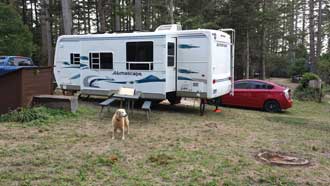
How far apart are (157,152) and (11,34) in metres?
16.3

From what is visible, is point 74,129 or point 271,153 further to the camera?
point 74,129

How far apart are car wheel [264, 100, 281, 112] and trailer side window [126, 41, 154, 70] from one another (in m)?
5.07

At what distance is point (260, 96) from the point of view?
512 inches

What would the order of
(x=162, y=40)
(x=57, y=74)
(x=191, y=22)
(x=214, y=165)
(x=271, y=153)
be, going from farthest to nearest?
(x=191, y=22) → (x=57, y=74) → (x=162, y=40) → (x=271, y=153) → (x=214, y=165)

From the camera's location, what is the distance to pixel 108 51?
11039 millimetres

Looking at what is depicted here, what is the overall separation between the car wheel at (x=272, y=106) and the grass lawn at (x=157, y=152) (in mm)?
3213

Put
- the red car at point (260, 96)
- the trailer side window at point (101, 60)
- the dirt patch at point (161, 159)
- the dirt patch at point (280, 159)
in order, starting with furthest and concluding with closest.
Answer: the red car at point (260, 96) → the trailer side window at point (101, 60) → the dirt patch at point (280, 159) → the dirt patch at point (161, 159)

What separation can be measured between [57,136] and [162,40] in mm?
4356

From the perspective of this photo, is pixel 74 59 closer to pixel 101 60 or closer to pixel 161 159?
pixel 101 60

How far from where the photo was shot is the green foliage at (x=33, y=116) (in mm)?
8117

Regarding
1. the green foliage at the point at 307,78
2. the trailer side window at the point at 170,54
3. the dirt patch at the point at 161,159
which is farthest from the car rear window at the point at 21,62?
the green foliage at the point at 307,78

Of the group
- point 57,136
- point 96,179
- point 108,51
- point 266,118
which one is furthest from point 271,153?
point 108,51

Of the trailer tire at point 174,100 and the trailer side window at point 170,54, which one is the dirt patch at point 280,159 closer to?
the trailer side window at point 170,54

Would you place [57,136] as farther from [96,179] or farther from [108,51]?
[108,51]
